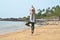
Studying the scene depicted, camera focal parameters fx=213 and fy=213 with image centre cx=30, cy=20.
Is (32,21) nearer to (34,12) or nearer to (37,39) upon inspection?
(34,12)

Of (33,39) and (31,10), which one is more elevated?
(31,10)

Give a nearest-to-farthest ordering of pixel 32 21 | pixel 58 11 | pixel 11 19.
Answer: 1. pixel 32 21
2. pixel 58 11
3. pixel 11 19

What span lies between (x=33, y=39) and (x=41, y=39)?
415mm

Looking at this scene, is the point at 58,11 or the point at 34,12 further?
the point at 58,11

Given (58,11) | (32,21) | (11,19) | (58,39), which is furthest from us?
(11,19)

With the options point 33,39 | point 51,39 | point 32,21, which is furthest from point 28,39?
point 32,21

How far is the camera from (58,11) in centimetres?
9800

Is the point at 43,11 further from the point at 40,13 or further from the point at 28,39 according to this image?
the point at 28,39

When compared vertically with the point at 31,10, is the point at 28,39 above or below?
below

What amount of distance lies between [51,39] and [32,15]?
120 inches

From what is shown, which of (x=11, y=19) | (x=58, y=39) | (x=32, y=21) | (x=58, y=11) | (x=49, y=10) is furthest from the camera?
(x=11, y=19)

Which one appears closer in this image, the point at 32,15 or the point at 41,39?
the point at 41,39

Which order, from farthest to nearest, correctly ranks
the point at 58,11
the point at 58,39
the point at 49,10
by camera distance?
the point at 49,10 → the point at 58,11 → the point at 58,39

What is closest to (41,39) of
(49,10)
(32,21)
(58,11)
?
(32,21)
